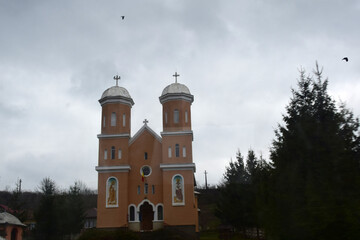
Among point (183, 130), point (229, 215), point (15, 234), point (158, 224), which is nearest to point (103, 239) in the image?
point (158, 224)

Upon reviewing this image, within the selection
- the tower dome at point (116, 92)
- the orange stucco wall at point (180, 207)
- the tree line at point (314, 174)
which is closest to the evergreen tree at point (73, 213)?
the orange stucco wall at point (180, 207)

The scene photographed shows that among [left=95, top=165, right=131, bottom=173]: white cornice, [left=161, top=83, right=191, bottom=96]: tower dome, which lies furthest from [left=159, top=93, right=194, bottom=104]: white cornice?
[left=95, top=165, right=131, bottom=173]: white cornice

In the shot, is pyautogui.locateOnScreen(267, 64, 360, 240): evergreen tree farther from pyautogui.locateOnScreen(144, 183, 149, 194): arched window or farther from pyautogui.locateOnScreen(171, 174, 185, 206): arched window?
pyautogui.locateOnScreen(144, 183, 149, 194): arched window

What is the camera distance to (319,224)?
8.56 m

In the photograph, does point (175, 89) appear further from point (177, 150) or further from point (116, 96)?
point (177, 150)

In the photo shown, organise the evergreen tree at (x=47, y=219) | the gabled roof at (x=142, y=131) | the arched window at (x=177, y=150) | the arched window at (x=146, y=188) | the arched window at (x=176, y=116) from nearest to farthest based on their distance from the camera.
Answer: the evergreen tree at (x=47, y=219)
the arched window at (x=146, y=188)
the arched window at (x=177, y=150)
the arched window at (x=176, y=116)
the gabled roof at (x=142, y=131)

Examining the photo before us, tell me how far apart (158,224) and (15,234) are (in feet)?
45.4

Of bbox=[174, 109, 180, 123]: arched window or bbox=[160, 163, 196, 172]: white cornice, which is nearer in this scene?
bbox=[160, 163, 196, 172]: white cornice

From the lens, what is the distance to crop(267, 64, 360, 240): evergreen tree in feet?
27.9

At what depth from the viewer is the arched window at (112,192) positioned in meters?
32.1

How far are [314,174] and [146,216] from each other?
1036 inches

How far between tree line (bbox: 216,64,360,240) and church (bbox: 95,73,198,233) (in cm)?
2065

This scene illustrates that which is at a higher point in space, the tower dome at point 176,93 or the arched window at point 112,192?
the tower dome at point 176,93

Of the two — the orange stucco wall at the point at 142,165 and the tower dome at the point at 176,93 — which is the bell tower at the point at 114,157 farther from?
the tower dome at the point at 176,93
